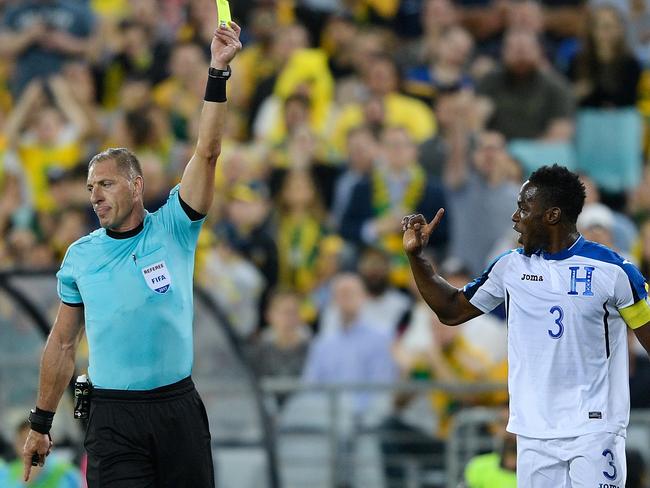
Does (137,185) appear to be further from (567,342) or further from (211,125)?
(567,342)

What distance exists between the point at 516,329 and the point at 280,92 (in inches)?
357

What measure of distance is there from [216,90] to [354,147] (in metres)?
7.18

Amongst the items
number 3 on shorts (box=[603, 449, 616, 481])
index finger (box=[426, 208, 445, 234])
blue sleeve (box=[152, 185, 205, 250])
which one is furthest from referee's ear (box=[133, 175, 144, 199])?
number 3 on shorts (box=[603, 449, 616, 481])

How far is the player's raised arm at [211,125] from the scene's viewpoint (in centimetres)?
717

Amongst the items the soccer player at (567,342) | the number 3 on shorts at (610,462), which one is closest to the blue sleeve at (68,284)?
the soccer player at (567,342)

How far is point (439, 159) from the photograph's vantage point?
1443cm

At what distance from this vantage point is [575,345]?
687cm

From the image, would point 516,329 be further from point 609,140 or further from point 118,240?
point 609,140

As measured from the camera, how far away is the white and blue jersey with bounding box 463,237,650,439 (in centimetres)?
686

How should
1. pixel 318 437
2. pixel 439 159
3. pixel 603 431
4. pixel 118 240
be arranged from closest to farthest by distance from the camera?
pixel 603 431 < pixel 118 240 < pixel 318 437 < pixel 439 159

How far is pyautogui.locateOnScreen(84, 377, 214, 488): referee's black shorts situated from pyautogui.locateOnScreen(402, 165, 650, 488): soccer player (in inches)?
59.2

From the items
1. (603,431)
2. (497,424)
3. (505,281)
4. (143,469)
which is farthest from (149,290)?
(497,424)

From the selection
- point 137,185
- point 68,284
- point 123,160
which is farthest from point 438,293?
point 68,284

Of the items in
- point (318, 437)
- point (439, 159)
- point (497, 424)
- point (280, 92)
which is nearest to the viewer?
point (497, 424)
